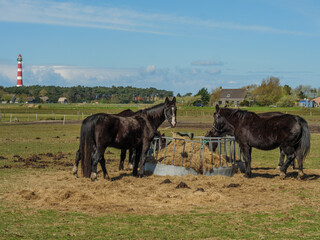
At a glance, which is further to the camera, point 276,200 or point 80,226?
point 276,200

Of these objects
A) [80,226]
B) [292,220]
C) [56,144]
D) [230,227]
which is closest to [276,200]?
[292,220]

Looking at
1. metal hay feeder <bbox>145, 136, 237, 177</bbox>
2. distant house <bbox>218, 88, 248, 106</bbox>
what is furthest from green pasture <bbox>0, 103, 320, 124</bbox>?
distant house <bbox>218, 88, 248, 106</bbox>

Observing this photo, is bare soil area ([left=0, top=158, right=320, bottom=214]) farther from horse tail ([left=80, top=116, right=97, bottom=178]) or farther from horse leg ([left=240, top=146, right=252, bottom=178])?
horse tail ([left=80, top=116, right=97, bottom=178])

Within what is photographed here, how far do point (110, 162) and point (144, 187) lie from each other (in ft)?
22.4

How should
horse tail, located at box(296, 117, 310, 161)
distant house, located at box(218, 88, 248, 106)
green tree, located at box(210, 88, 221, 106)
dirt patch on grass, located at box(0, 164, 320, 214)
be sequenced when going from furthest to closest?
distant house, located at box(218, 88, 248, 106) → green tree, located at box(210, 88, 221, 106) → horse tail, located at box(296, 117, 310, 161) → dirt patch on grass, located at box(0, 164, 320, 214)

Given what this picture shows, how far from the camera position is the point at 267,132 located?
1484 cm

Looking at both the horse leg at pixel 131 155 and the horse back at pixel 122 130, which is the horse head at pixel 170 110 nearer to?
the horse back at pixel 122 130

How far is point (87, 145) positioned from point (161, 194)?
3.27 metres

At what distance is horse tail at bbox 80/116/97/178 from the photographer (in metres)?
13.5

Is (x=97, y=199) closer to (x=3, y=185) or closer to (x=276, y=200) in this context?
(x=3, y=185)

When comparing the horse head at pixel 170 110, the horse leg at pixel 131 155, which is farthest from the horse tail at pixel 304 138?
the horse leg at pixel 131 155

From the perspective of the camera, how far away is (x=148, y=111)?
15.3 metres

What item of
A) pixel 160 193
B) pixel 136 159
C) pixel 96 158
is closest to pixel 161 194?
pixel 160 193

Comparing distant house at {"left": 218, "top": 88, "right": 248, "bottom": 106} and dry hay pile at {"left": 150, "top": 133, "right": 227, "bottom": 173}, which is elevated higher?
distant house at {"left": 218, "top": 88, "right": 248, "bottom": 106}
